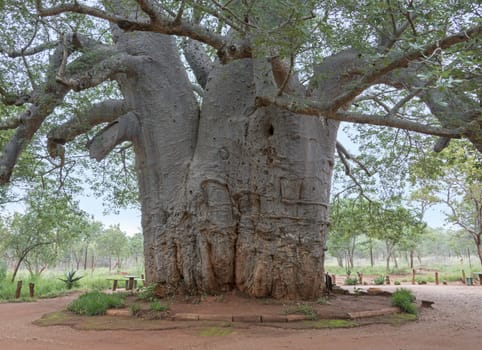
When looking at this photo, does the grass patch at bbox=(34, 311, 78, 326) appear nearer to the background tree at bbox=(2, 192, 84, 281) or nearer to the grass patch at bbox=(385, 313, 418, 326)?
the background tree at bbox=(2, 192, 84, 281)

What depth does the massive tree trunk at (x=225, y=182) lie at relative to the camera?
201 inches

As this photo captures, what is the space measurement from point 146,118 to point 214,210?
5.76 ft

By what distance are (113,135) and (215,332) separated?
9.96 ft

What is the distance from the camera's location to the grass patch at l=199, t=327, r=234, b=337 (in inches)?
141

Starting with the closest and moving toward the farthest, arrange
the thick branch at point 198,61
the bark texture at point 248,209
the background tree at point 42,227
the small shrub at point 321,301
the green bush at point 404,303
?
the green bush at point 404,303, the small shrub at point 321,301, the bark texture at point 248,209, the thick branch at point 198,61, the background tree at point 42,227

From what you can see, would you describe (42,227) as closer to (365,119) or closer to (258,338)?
(258,338)

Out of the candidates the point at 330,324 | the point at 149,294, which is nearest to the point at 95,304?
the point at 149,294

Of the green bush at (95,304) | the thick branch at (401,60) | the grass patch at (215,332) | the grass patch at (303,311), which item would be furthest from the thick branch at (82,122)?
the grass patch at (303,311)

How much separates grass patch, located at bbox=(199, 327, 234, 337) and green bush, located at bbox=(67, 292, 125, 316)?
155 centimetres

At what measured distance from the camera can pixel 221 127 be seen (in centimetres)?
564

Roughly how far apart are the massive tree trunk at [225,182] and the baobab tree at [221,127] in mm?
14

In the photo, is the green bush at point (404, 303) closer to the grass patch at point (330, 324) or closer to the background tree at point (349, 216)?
the grass patch at point (330, 324)

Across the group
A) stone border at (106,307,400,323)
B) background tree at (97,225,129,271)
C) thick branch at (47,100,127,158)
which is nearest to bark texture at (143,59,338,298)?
stone border at (106,307,400,323)

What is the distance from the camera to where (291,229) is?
5.18 metres
